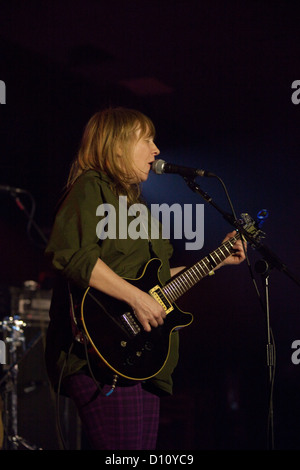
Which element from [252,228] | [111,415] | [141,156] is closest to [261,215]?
[252,228]

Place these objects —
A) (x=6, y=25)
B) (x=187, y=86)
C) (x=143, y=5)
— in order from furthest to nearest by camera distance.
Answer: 1. (x=187, y=86)
2. (x=6, y=25)
3. (x=143, y=5)

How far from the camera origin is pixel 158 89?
20.0 feet

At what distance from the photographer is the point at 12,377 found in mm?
4602

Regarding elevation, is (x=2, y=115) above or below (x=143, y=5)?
below

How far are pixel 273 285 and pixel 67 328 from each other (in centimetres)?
369

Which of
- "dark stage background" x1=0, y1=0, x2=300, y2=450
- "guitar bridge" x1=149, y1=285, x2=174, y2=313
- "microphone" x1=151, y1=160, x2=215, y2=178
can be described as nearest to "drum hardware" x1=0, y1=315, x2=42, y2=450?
"dark stage background" x1=0, y1=0, x2=300, y2=450

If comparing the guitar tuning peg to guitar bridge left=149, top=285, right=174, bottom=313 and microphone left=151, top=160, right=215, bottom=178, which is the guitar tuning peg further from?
guitar bridge left=149, top=285, right=174, bottom=313

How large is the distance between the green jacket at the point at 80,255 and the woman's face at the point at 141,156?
183 millimetres

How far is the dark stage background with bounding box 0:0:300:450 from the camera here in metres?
4.90

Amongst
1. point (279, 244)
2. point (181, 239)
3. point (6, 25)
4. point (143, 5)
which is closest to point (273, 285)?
point (279, 244)

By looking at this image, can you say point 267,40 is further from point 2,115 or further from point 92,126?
point 92,126

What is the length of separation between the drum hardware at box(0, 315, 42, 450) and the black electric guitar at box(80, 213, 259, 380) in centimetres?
249
